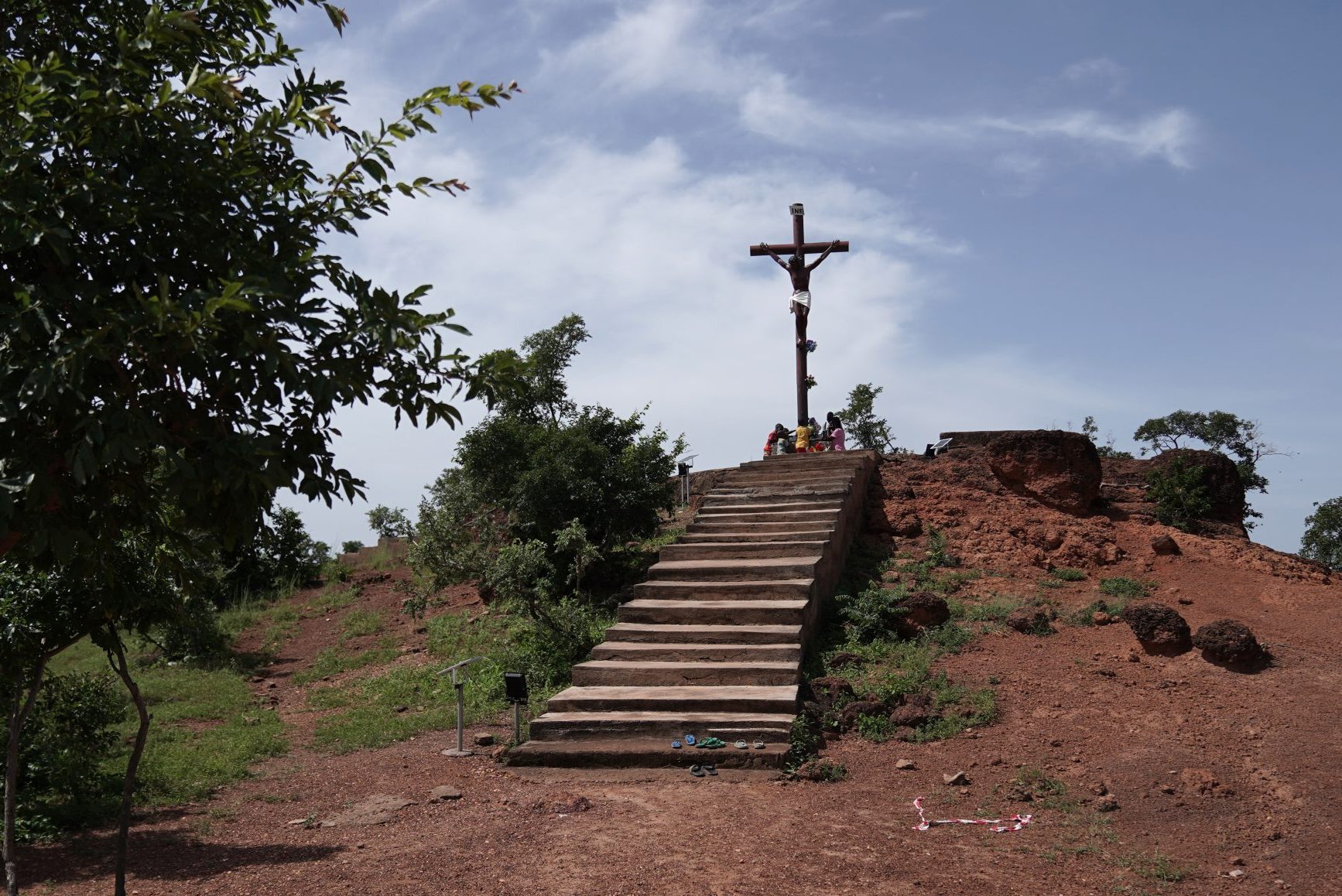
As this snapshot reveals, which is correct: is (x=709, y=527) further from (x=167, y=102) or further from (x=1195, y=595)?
(x=167, y=102)

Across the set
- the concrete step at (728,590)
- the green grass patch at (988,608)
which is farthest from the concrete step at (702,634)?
the green grass patch at (988,608)

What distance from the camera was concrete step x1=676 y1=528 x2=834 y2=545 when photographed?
11.5 metres

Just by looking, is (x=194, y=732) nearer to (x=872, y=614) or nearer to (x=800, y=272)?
(x=872, y=614)

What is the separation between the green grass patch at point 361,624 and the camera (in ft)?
49.7

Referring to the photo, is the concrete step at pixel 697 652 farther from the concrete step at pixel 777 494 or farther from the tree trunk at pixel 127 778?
the tree trunk at pixel 127 778

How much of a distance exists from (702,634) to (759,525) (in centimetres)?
293

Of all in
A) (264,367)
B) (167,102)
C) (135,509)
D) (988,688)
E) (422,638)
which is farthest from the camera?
(422,638)

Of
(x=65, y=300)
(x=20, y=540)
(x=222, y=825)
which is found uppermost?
(x=65, y=300)

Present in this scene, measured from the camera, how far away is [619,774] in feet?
25.6

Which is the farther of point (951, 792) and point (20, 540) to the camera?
point (951, 792)

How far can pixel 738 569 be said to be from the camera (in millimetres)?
10734

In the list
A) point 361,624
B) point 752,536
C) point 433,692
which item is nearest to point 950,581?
point 752,536

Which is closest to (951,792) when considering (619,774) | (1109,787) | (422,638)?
(1109,787)

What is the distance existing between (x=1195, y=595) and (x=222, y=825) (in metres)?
9.04
